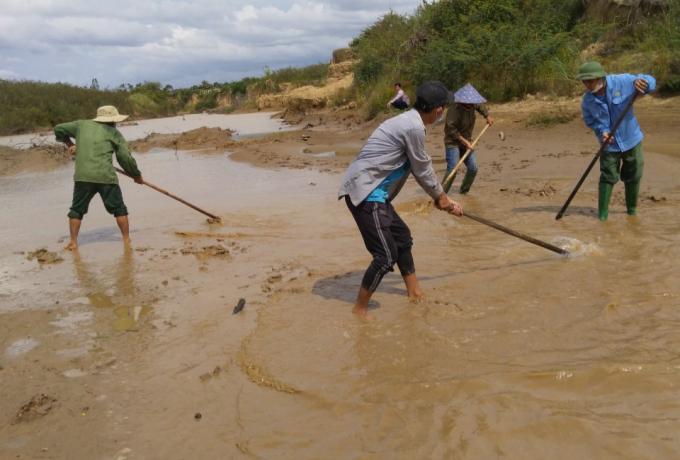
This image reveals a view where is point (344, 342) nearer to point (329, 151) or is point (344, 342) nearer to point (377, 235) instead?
point (377, 235)

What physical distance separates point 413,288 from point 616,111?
313 centimetres

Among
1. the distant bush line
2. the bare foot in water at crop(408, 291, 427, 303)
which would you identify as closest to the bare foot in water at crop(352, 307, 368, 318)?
the bare foot in water at crop(408, 291, 427, 303)

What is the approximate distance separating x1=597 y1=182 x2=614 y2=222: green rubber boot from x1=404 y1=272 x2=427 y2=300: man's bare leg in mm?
2764

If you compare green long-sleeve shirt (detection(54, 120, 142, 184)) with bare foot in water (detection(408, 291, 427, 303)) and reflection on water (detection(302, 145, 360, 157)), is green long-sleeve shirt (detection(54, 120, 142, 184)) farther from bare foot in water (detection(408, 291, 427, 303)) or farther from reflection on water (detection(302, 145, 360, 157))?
reflection on water (detection(302, 145, 360, 157))

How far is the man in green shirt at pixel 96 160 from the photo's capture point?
6.22 meters

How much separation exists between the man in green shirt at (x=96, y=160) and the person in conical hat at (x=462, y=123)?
3894 millimetres

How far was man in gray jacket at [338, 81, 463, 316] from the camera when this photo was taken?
147 inches

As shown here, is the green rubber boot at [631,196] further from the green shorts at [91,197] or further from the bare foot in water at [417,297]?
the green shorts at [91,197]

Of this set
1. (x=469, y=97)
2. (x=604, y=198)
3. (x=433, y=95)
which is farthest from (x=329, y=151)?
(x=433, y=95)

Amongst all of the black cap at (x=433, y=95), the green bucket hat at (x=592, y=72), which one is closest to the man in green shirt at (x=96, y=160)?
the black cap at (x=433, y=95)

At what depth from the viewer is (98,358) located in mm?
3699

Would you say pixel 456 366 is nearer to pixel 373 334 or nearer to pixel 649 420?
pixel 373 334

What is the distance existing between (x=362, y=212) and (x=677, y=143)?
7.88m

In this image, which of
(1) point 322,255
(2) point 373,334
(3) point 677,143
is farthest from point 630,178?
(3) point 677,143
